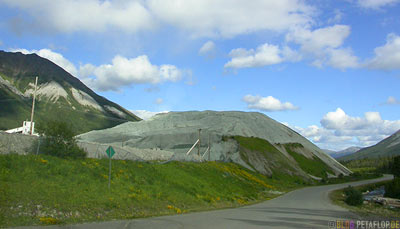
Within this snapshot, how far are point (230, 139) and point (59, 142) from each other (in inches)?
2007

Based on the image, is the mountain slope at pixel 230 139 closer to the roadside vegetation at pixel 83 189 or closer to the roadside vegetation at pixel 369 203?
the roadside vegetation at pixel 369 203

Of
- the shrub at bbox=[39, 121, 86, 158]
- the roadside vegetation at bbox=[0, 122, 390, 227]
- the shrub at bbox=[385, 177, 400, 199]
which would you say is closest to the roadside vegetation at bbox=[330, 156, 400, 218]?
the shrub at bbox=[385, 177, 400, 199]

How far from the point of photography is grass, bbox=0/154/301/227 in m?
16.6

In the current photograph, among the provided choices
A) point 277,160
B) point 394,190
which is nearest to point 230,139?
point 277,160

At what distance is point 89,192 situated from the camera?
811 inches

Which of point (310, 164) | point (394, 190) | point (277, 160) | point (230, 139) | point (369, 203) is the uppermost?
point (230, 139)

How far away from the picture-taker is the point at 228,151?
6800cm

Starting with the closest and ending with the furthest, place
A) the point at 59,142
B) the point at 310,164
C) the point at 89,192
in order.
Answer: the point at 89,192, the point at 59,142, the point at 310,164

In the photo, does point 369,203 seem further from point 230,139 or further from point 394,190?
point 230,139

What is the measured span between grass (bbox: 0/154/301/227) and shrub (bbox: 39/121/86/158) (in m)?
1.68

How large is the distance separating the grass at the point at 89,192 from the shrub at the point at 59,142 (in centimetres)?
168

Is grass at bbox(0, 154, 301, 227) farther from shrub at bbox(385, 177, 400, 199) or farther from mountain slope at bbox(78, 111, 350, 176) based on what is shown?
mountain slope at bbox(78, 111, 350, 176)

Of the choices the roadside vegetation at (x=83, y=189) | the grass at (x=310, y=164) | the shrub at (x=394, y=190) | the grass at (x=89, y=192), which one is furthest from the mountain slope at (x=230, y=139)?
the grass at (x=89, y=192)

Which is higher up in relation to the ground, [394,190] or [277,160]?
[277,160]
